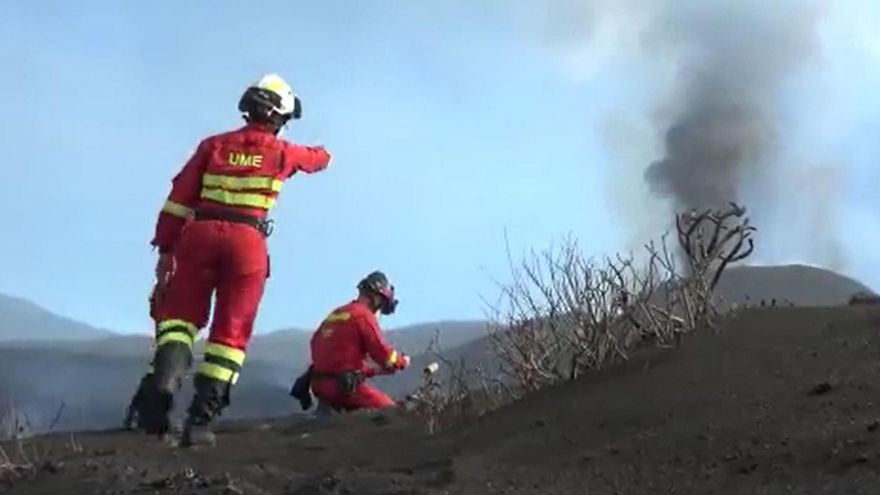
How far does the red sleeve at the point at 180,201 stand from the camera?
7.13m

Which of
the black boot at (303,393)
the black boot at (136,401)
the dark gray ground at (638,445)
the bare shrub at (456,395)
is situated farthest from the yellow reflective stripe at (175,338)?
the black boot at (303,393)

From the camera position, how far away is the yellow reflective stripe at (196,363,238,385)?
6809mm

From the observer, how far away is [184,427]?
6812mm

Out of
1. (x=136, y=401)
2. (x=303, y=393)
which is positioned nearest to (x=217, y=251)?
(x=136, y=401)

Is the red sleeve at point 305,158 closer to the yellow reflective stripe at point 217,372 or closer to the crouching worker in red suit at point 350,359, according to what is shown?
the yellow reflective stripe at point 217,372

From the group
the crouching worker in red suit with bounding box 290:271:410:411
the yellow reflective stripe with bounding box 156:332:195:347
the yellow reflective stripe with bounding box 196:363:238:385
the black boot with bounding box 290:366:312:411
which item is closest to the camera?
the yellow reflective stripe with bounding box 196:363:238:385

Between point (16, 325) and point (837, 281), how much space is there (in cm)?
1463

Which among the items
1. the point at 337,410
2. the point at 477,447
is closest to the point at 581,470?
the point at 477,447

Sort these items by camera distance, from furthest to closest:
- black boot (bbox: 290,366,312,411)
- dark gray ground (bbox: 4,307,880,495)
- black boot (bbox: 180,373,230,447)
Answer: black boot (bbox: 290,366,312,411), black boot (bbox: 180,373,230,447), dark gray ground (bbox: 4,307,880,495)

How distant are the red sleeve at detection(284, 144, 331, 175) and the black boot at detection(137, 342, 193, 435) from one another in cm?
93

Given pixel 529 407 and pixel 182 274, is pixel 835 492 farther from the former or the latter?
pixel 182 274

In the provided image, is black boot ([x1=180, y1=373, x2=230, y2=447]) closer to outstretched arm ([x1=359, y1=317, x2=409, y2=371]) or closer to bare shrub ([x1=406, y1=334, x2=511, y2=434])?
bare shrub ([x1=406, y1=334, x2=511, y2=434])

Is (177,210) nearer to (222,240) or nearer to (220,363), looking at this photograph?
(222,240)

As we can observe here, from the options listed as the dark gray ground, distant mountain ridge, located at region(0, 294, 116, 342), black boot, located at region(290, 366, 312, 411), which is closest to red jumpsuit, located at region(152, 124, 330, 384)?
the dark gray ground
